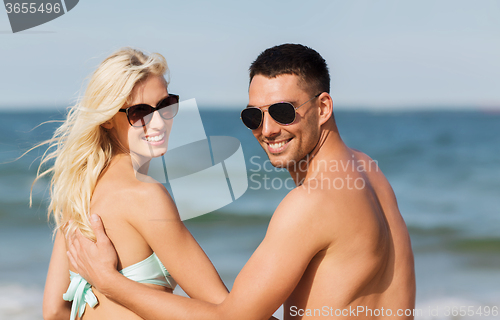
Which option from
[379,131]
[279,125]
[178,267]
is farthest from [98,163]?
[379,131]

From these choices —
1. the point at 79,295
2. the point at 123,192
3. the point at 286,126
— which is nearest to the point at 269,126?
the point at 286,126

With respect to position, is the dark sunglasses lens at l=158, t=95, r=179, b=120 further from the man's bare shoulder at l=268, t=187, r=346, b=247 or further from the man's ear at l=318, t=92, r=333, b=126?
the man's bare shoulder at l=268, t=187, r=346, b=247

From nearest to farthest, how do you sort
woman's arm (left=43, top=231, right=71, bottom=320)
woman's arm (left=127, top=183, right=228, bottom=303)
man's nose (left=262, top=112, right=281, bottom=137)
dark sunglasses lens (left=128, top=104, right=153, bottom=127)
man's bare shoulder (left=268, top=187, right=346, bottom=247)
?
man's bare shoulder (left=268, top=187, right=346, bottom=247) < woman's arm (left=127, top=183, right=228, bottom=303) < man's nose (left=262, top=112, right=281, bottom=137) < dark sunglasses lens (left=128, top=104, right=153, bottom=127) < woman's arm (left=43, top=231, right=71, bottom=320)

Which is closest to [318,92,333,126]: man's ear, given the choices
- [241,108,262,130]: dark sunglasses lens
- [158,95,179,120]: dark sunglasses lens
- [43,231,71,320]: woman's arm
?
[241,108,262,130]: dark sunglasses lens

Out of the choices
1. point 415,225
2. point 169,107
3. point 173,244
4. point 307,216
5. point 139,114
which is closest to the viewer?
point 307,216

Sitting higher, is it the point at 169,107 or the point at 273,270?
the point at 169,107

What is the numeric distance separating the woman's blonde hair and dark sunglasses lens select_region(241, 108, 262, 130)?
0.66 metres

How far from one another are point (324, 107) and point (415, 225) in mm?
10011

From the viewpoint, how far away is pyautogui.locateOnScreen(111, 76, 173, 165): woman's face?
2811 millimetres

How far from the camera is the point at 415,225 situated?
11664 millimetres

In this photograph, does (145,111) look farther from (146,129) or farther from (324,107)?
(324,107)

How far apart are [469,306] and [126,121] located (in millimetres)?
6299

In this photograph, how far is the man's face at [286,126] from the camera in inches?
103

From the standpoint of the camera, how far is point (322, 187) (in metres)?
2.27
